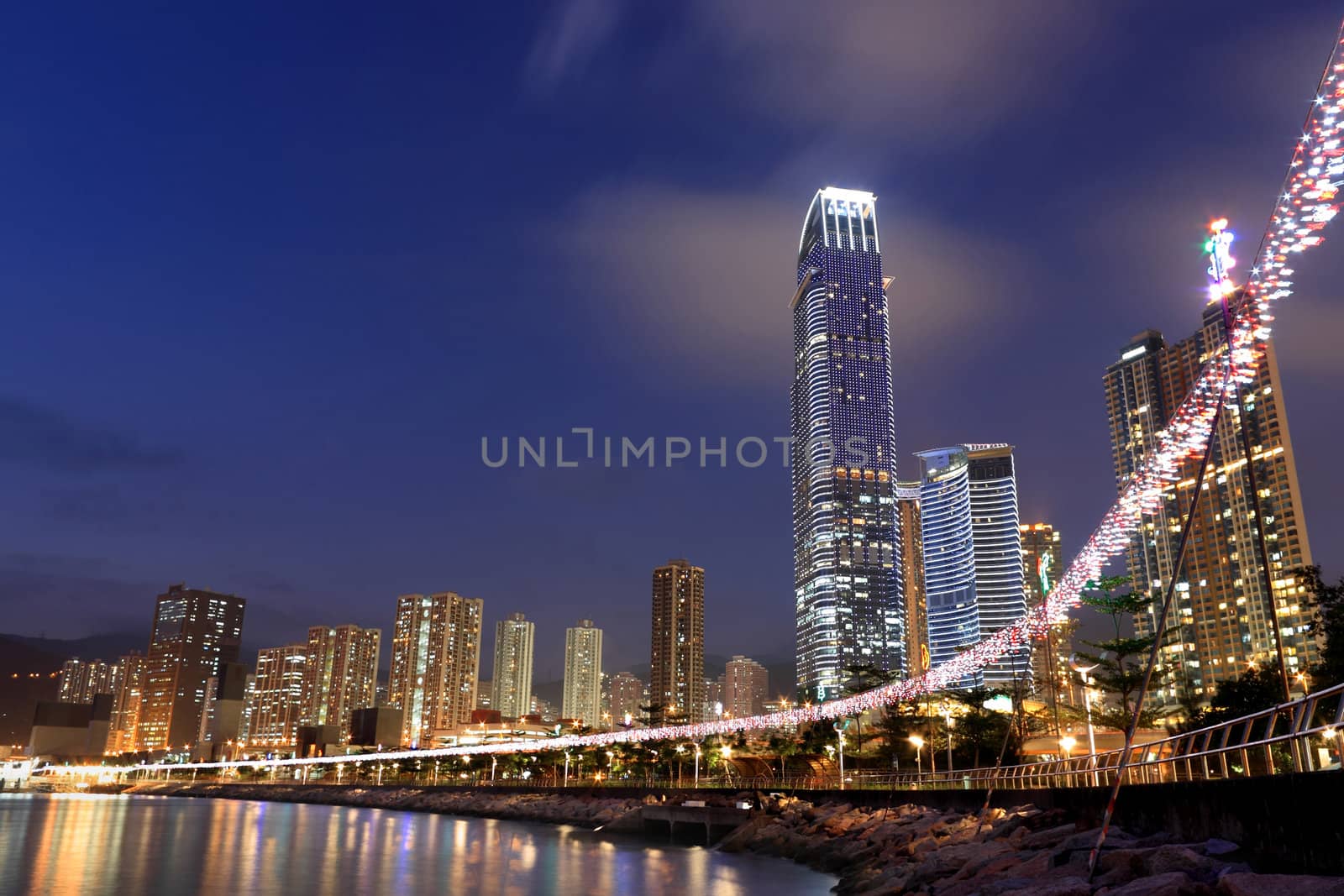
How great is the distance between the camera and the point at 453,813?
3607 inches

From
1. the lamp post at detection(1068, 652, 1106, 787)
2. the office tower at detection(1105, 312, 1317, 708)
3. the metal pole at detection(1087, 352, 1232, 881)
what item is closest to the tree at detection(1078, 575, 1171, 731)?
the lamp post at detection(1068, 652, 1106, 787)

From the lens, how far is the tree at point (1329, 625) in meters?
36.4

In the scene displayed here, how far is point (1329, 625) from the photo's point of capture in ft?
125

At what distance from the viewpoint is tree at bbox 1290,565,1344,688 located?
3641 cm

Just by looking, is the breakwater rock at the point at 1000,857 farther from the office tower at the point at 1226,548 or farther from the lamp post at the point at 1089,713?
the office tower at the point at 1226,548

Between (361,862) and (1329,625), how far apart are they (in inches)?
1706

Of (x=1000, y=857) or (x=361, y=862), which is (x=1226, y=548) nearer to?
(x=361, y=862)

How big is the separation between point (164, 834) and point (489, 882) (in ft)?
116

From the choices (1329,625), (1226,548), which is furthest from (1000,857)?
(1226,548)

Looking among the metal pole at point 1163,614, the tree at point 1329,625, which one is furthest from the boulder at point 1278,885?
the tree at point 1329,625

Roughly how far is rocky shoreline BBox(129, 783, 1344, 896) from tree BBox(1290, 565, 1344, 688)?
15.8 meters

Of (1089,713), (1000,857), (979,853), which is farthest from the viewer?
(1089,713)

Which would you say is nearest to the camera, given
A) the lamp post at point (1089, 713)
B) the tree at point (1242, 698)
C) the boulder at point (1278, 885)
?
the boulder at point (1278, 885)

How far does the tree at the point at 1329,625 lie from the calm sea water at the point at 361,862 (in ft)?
69.1
